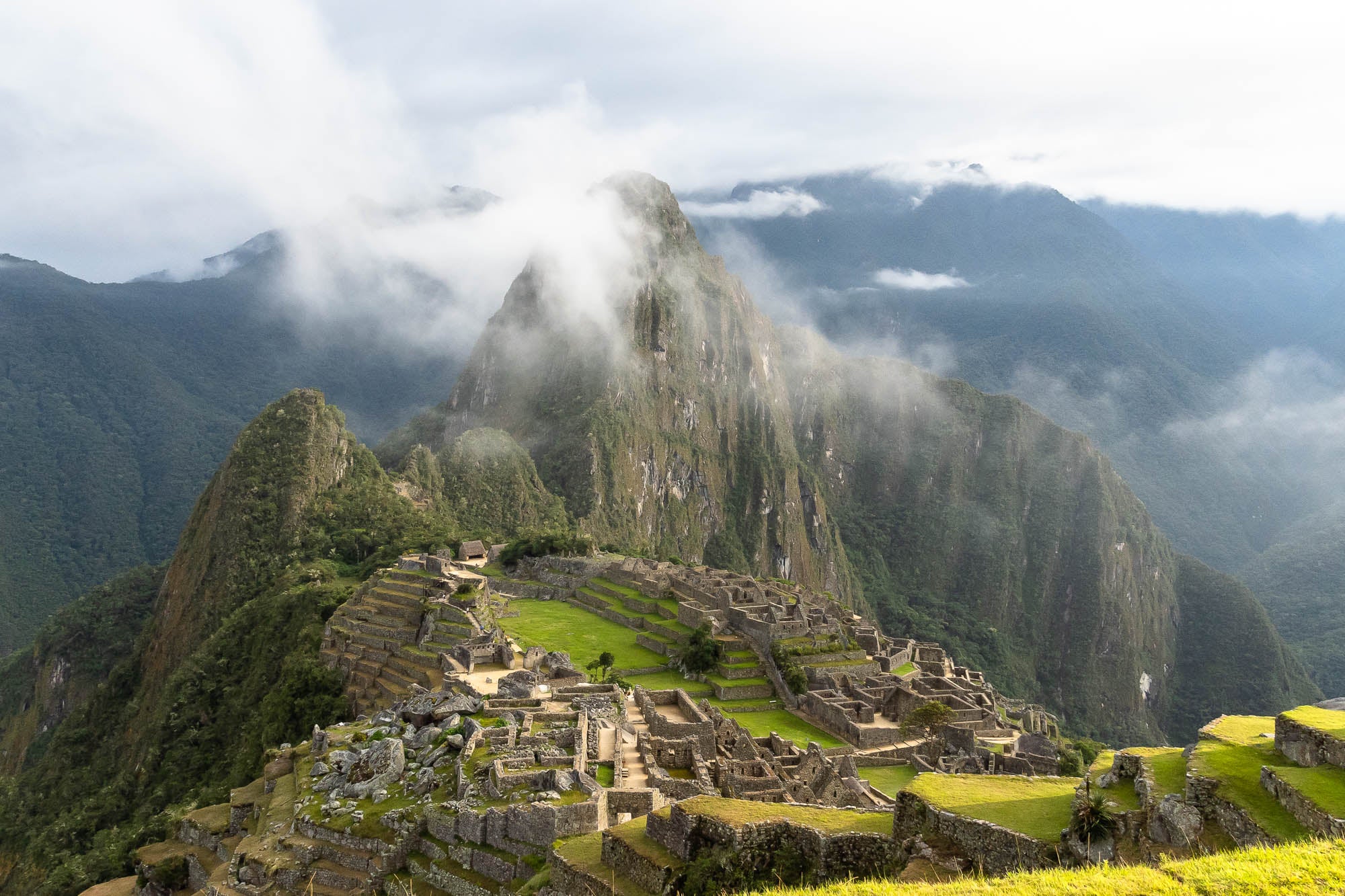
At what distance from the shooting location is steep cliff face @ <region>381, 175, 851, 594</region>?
148 metres

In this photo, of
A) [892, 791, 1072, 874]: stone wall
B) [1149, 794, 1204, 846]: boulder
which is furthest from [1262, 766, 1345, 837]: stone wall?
[892, 791, 1072, 874]: stone wall

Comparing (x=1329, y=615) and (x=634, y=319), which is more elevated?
(x=634, y=319)

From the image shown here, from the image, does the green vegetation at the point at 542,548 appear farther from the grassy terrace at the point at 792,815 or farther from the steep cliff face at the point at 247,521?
the grassy terrace at the point at 792,815

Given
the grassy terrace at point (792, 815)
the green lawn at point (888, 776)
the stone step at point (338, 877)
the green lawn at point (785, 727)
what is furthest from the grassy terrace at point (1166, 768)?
the green lawn at point (785, 727)

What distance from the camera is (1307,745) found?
38.6ft

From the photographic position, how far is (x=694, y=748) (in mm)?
24375

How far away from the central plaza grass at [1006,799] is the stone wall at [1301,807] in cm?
230

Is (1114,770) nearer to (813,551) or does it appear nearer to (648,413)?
(648,413)

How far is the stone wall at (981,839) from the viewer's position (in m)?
11.3

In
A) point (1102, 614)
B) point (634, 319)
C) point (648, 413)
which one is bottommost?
point (1102, 614)

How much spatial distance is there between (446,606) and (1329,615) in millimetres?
198688

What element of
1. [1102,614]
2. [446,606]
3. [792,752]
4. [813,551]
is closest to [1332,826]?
[792,752]

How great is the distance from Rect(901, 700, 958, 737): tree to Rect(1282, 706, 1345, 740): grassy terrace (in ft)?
101

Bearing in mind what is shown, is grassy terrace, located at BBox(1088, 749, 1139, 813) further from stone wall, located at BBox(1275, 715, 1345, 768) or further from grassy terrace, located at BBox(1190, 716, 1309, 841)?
stone wall, located at BBox(1275, 715, 1345, 768)
